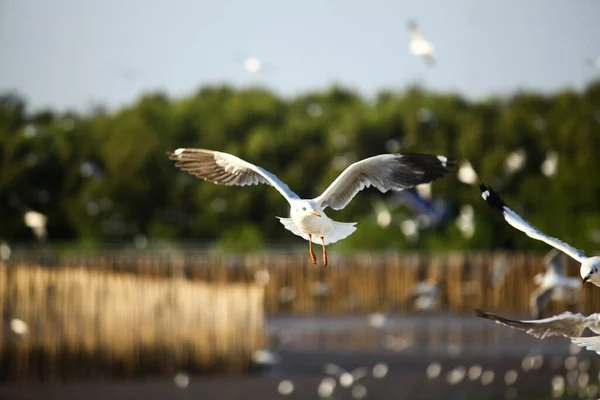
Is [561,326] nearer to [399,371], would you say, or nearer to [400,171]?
[400,171]

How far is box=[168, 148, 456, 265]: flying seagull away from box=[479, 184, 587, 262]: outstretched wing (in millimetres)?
713

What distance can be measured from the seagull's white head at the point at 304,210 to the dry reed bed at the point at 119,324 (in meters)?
9.14

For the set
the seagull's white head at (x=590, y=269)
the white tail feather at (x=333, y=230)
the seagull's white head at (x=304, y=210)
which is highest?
the seagull's white head at (x=304, y=210)

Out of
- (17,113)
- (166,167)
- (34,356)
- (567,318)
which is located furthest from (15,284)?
(17,113)

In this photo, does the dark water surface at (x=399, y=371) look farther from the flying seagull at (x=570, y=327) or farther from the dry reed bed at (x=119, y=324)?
the flying seagull at (x=570, y=327)

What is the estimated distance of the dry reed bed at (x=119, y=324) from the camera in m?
22.4

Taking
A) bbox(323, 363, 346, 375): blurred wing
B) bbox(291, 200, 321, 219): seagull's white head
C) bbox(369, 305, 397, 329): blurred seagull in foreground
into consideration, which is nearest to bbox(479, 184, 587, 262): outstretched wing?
bbox(291, 200, 321, 219): seagull's white head

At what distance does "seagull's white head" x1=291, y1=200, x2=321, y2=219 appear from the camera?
14.3 meters

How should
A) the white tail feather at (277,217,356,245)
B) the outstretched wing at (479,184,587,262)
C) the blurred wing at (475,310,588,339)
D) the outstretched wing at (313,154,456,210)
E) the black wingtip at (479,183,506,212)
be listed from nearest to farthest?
1. the blurred wing at (475,310,588,339)
2. the outstretched wing at (479,184,587,262)
3. the black wingtip at (479,183,506,212)
4. the white tail feather at (277,217,356,245)
5. the outstretched wing at (313,154,456,210)

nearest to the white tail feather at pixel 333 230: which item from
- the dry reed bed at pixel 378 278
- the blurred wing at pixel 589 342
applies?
the blurred wing at pixel 589 342

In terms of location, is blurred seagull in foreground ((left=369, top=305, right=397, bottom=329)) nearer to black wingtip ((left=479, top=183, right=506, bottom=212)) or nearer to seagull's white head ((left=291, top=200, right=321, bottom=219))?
black wingtip ((left=479, top=183, right=506, bottom=212))

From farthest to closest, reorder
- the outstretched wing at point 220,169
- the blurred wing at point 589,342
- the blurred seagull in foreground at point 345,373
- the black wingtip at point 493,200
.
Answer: the blurred seagull in foreground at point 345,373 < the outstretched wing at point 220,169 < the black wingtip at point 493,200 < the blurred wing at point 589,342

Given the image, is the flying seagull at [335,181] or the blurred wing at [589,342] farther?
the flying seagull at [335,181]

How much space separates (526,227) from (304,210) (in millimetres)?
2417
